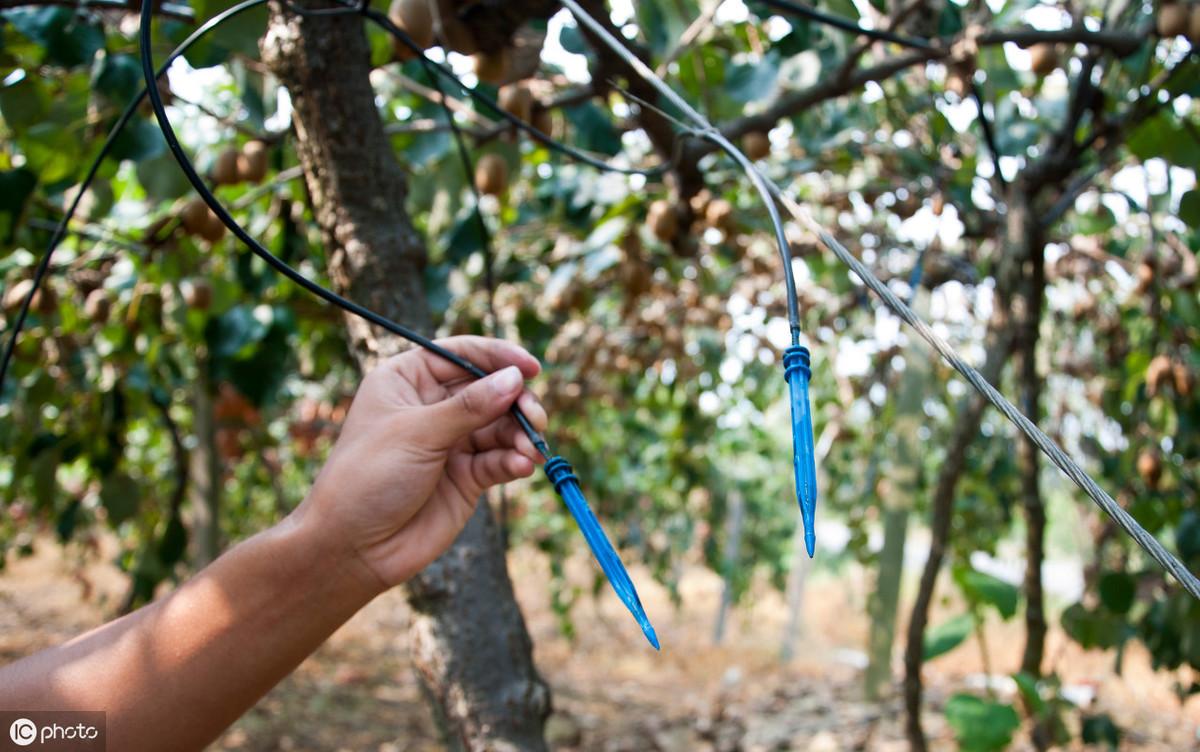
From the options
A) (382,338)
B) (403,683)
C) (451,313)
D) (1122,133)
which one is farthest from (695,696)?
(382,338)

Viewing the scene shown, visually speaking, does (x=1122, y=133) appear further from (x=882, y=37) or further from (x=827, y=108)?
(x=827, y=108)

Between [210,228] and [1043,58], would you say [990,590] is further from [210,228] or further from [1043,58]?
[210,228]

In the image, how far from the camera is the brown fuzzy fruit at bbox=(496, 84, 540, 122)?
3.92 ft

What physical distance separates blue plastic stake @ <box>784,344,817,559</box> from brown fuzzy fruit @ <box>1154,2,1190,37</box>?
38.5 inches

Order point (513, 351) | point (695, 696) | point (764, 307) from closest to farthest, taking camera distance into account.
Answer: point (513, 351), point (764, 307), point (695, 696)

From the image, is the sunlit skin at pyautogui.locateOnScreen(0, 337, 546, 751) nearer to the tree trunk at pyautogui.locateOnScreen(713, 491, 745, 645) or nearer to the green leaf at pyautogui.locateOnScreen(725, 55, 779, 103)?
the green leaf at pyautogui.locateOnScreen(725, 55, 779, 103)

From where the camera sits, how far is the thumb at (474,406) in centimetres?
66

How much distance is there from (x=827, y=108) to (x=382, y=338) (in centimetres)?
139

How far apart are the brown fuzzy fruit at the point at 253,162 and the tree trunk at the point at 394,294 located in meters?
0.37

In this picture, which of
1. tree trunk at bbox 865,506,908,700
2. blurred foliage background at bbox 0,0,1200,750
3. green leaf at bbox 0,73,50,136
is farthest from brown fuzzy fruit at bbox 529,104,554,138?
tree trunk at bbox 865,506,908,700

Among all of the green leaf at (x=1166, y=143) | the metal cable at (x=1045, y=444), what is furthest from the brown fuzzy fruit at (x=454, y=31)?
the green leaf at (x=1166, y=143)

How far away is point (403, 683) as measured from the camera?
4.80 meters

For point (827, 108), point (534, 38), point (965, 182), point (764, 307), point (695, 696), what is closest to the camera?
point (534, 38)

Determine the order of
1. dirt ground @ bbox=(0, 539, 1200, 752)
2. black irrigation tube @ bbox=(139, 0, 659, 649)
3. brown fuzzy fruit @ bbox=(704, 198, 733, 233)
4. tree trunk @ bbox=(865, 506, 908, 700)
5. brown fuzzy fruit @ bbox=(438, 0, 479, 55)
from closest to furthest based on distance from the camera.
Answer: black irrigation tube @ bbox=(139, 0, 659, 649) → brown fuzzy fruit @ bbox=(438, 0, 479, 55) → brown fuzzy fruit @ bbox=(704, 198, 733, 233) → tree trunk @ bbox=(865, 506, 908, 700) → dirt ground @ bbox=(0, 539, 1200, 752)
